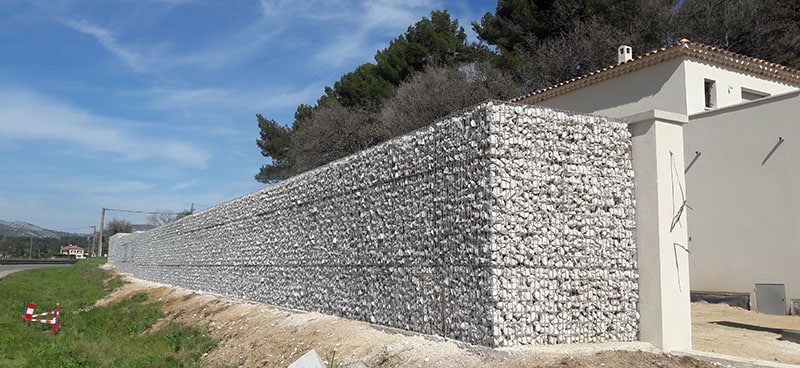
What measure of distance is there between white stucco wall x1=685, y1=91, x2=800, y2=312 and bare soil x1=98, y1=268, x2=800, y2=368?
4.98ft

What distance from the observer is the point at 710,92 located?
59.2ft

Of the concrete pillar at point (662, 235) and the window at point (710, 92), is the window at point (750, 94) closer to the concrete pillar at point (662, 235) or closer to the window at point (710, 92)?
the window at point (710, 92)

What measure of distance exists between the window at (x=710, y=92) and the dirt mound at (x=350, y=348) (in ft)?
38.8

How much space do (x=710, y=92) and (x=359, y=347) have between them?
1333 cm

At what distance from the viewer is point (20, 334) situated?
1481 cm

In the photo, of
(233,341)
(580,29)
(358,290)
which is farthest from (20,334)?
(580,29)

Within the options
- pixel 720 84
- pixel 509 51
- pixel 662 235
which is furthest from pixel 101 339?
pixel 509 51

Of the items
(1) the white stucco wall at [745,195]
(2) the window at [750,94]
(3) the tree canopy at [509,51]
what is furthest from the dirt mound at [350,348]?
(3) the tree canopy at [509,51]

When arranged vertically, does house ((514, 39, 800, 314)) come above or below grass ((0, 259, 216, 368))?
above

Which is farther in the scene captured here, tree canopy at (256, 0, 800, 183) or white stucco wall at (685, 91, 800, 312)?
tree canopy at (256, 0, 800, 183)

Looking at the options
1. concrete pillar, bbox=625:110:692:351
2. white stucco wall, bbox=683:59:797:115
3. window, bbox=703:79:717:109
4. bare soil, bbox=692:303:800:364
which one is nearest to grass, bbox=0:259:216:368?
concrete pillar, bbox=625:110:692:351

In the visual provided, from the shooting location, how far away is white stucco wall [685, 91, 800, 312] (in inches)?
526

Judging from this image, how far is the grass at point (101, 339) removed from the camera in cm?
1207

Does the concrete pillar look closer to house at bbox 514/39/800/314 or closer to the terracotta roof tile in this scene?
house at bbox 514/39/800/314
